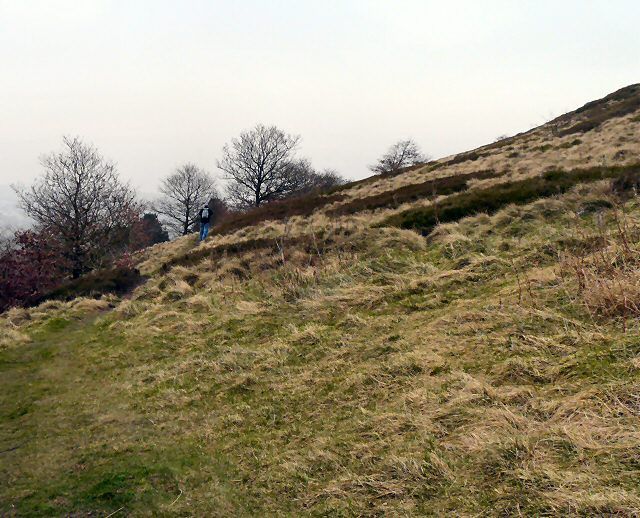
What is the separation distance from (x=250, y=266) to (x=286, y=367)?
623 centimetres

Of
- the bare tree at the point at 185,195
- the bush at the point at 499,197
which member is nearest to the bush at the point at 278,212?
the bush at the point at 499,197

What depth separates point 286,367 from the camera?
580 cm

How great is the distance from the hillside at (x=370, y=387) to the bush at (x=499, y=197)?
27.0 inches

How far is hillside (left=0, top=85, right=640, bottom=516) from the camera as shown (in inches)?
122

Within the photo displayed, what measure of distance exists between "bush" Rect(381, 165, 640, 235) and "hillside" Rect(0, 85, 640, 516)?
2.25ft

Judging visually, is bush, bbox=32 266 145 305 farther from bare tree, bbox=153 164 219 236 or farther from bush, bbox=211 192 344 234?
bare tree, bbox=153 164 219 236

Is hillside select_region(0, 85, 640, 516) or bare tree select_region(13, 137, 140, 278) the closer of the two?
hillside select_region(0, 85, 640, 516)

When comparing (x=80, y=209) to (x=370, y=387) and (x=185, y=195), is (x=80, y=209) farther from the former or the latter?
(x=185, y=195)

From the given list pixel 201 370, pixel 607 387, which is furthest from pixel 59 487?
pixel 607 387

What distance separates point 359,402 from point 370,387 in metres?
0.27

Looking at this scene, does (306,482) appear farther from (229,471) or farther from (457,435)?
(457,435)

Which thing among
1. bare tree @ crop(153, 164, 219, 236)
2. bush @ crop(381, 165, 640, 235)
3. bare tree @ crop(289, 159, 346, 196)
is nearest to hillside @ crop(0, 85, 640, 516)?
bush @ crop(381, 165, 640, 235)

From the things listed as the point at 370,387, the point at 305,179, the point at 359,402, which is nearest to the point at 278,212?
the point at 370,387

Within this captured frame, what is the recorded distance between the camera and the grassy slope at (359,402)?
3.06m
